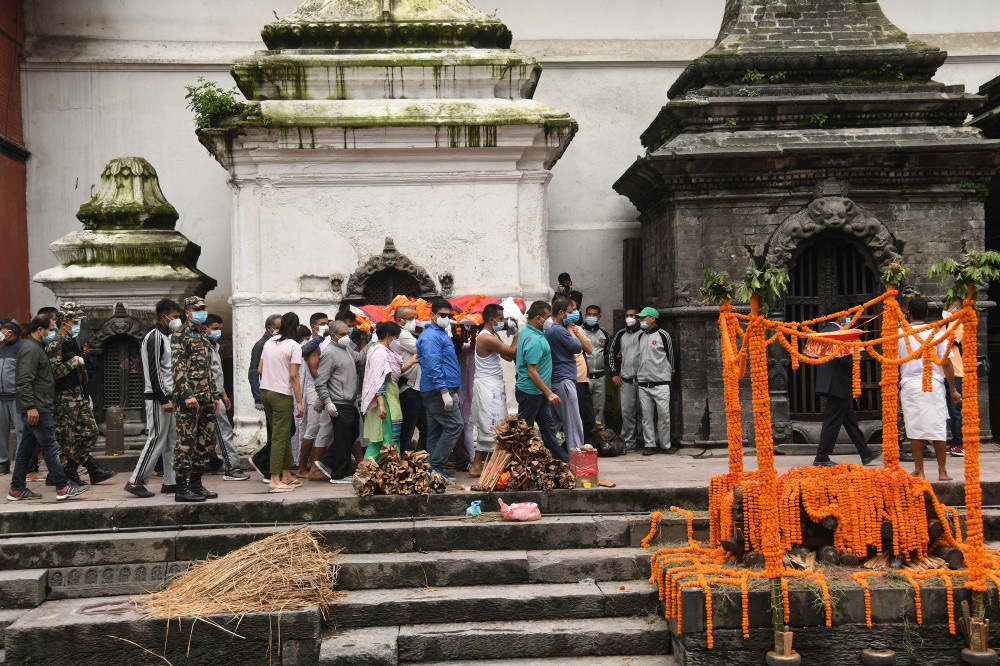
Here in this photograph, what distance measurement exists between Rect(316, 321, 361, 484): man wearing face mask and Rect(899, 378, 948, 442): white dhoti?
201 inches

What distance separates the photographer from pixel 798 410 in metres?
11.3

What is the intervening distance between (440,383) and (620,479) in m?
1.91

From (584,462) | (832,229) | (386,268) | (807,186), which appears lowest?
(584,462)

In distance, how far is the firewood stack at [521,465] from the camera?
7.97 metres

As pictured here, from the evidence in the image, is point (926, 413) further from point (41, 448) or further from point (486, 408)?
point (41, 448)

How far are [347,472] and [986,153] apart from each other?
8.22 metres

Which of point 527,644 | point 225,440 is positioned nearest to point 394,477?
point 527,644

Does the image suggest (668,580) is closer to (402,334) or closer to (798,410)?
Result: (402,334)

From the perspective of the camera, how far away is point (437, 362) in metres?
8.58

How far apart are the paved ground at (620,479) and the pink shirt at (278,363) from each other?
3.14 ft

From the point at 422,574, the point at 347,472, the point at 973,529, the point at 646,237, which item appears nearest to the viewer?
the point at 973,529

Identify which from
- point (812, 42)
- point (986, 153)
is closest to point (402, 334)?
point (812, 42)

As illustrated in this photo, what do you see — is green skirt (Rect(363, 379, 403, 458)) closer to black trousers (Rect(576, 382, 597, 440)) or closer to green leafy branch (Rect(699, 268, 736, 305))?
black trousers (Rect(576, 382, 597, 440))

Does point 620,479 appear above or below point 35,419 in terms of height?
below
